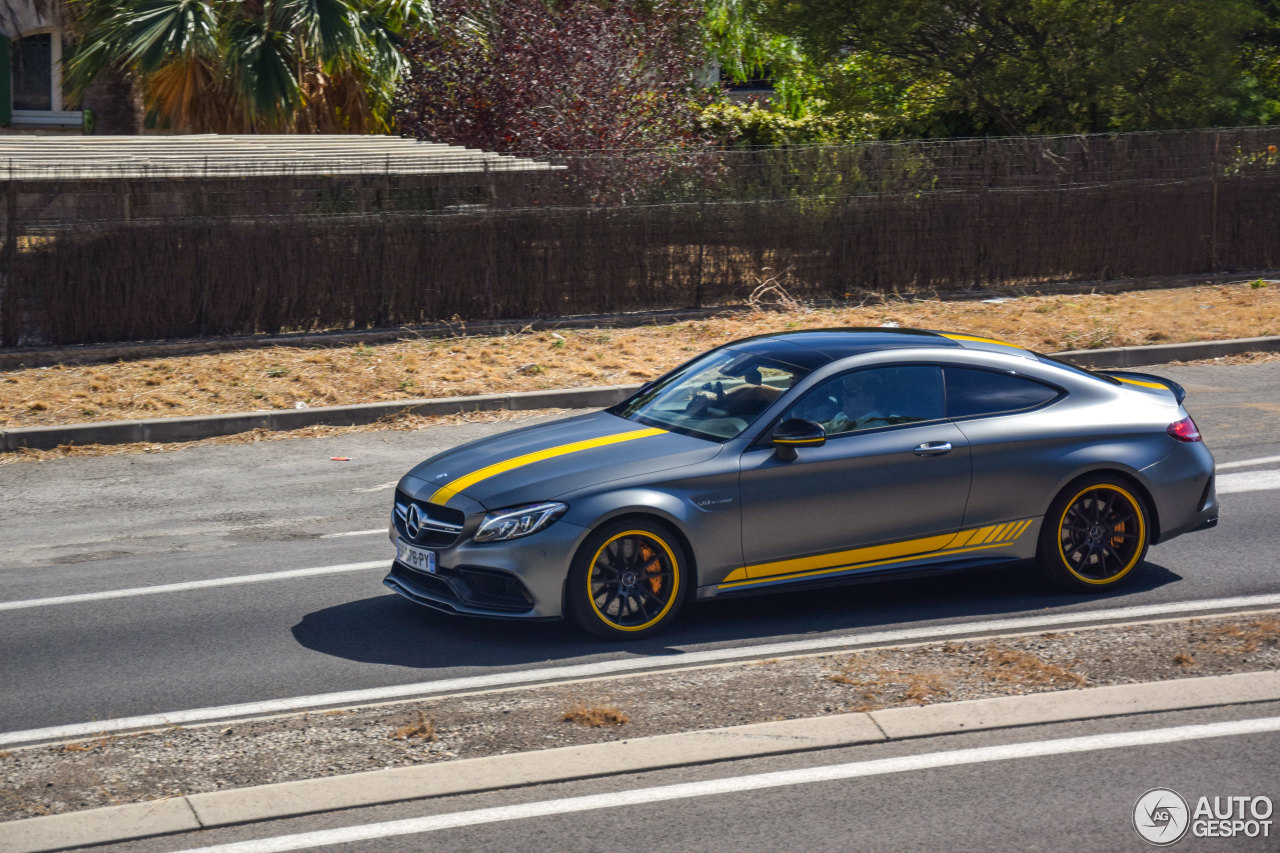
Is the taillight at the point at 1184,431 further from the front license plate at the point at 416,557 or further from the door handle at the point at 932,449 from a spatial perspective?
the front license plate at the point at 416,557

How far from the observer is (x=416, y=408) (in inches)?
517

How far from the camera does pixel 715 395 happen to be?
7.34 meters

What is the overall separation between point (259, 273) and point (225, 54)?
6113mm

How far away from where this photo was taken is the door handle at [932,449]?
22.9ft

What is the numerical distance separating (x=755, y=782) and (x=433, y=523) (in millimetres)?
2400

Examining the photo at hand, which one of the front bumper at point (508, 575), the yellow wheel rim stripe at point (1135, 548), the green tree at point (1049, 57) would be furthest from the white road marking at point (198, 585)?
the green tree at point (1049, 57)

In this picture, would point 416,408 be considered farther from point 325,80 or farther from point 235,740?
point 325,80

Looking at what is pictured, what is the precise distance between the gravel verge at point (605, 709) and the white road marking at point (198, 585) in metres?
2.42

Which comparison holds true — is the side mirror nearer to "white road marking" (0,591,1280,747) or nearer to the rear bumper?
"white road marking" (0,591,1280,747)

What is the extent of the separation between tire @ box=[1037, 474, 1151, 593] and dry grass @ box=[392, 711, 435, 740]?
11.5ft

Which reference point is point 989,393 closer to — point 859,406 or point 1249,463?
point 859,406

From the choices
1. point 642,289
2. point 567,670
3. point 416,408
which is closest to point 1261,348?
point 642,289

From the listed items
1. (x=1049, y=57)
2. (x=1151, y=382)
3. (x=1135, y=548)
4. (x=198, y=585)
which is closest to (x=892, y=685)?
(x=1135, y=548)

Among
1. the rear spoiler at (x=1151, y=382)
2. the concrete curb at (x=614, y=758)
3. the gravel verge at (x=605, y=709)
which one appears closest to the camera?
the concrete curb at (x=614, y=758)
